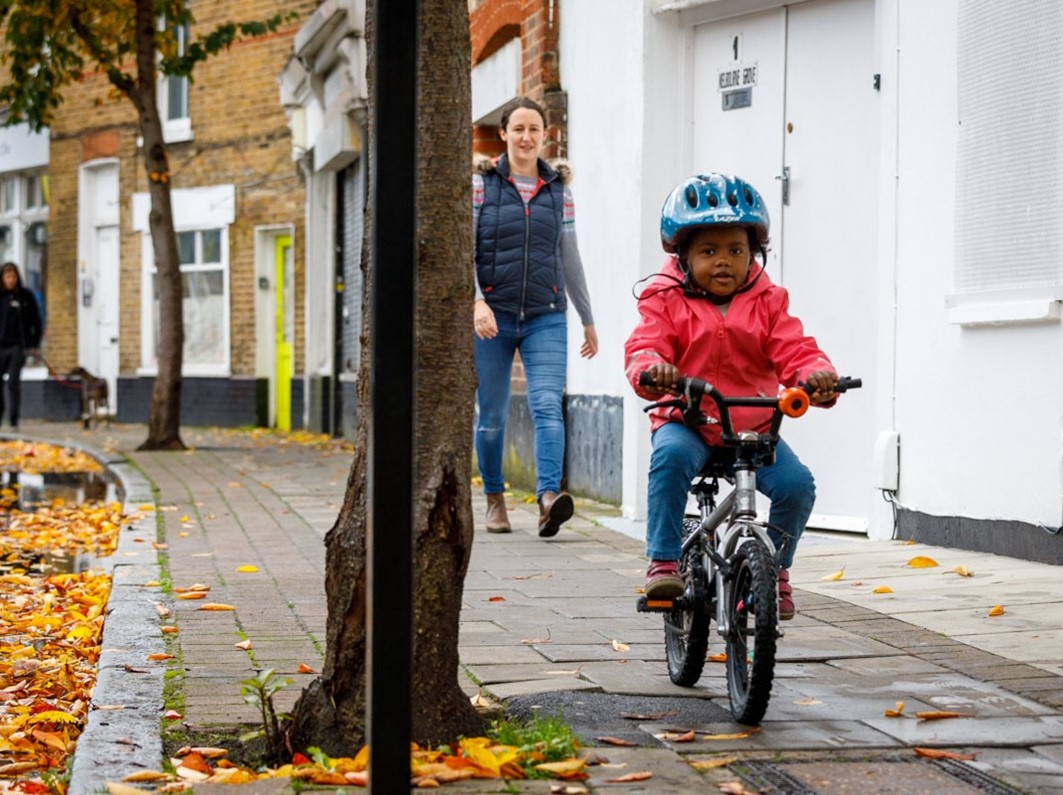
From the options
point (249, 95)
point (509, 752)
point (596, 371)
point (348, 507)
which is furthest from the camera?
point (249, 95)

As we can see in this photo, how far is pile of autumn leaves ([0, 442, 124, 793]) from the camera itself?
14.7 feet

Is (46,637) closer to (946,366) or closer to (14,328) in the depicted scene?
(946,366)

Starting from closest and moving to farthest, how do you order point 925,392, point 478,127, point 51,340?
point 925,392 → point 478,127 → point 51,340

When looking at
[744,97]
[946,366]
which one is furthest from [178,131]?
[946,366]

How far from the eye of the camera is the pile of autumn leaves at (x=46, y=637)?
4.49 m

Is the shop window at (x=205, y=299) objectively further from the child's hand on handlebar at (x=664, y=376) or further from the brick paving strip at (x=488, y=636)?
the child's hand on handlebar at (x=664, y=376)

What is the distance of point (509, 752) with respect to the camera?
392 centimetres

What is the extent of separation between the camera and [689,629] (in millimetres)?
4875

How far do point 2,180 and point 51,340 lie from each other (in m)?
3.69

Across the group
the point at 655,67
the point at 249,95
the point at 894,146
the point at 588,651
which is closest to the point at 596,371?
the point at 655,67

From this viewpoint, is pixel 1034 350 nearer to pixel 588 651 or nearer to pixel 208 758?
pixel 588 651

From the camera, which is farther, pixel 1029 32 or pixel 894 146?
pixel 894 146

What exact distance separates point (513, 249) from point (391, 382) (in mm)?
5697

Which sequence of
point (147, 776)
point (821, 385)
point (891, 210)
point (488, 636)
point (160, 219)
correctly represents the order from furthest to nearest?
point (160, 219) → point (891, 210) → point (488, 636) → point (821, 385) → point (147, 776)
